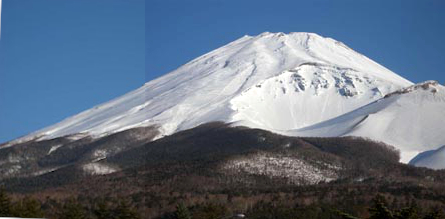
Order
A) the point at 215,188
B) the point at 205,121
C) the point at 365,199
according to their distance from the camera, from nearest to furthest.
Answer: the point at 365,199, the point at 215,188, the point at 205,121

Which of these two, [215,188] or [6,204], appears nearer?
[6,204]

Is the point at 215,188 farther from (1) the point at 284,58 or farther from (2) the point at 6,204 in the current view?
(1) the point at 284,58

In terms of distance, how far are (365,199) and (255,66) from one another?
49896mm

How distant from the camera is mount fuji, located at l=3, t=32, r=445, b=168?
70188mm

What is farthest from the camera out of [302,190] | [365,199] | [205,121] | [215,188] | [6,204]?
[205,121]

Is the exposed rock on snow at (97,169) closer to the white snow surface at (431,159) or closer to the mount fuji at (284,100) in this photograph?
the mount fuji at (284,100)

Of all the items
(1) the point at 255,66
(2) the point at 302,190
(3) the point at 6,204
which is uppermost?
(1) the point at 255,66

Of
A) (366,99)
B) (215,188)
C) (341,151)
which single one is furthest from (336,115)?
(215,188)

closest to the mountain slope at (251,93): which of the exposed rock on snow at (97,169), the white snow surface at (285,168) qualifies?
the exposed rock on snow at (97,169)

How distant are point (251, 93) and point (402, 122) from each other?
15.4m

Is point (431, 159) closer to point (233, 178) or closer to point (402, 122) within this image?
point (402, 122)

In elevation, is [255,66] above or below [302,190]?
above

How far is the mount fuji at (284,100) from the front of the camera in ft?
230

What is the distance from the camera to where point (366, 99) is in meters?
84.2
